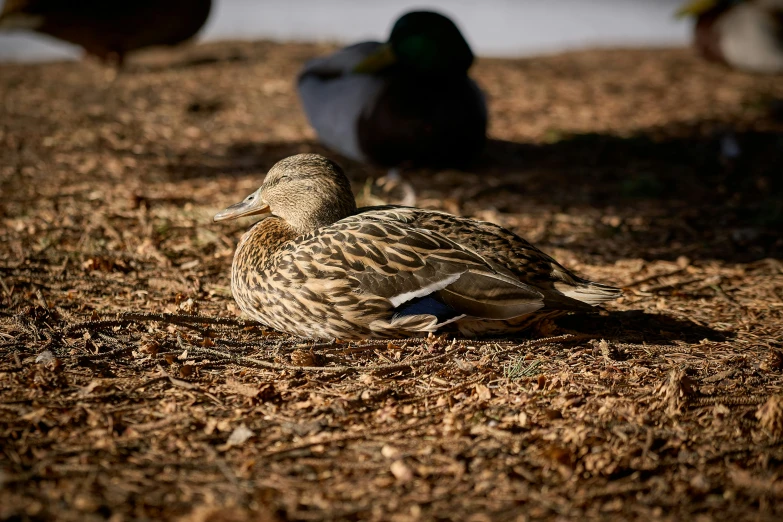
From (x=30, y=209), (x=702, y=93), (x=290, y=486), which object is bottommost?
(x=290, y=486)

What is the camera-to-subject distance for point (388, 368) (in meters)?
2.95

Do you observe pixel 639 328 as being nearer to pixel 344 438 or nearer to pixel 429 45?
pixel 344 438

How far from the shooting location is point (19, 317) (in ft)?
10.7

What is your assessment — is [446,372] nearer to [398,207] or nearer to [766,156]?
[398,207]

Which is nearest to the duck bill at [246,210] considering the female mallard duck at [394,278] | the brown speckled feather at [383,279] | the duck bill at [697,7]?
the female mallard duck at [394,278]

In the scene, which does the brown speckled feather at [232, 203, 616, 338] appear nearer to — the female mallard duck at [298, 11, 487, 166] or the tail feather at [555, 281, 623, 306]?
the tail feather at [555, 281, 623, 306]

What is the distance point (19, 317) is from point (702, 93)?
23.2ft

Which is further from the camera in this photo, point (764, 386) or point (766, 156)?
point (766, 156)

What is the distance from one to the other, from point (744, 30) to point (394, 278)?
283 inches

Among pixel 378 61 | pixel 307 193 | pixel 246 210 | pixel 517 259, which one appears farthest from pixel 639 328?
pixel 378 61

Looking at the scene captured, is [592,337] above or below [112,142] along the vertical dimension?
below

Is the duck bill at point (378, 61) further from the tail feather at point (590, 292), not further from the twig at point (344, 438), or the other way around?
the twig at point (344, 438)

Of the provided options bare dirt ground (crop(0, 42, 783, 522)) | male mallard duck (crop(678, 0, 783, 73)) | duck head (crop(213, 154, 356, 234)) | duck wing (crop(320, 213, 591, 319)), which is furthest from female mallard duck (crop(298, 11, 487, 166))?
male mallard duck (crop(678, 0, 783, 73))

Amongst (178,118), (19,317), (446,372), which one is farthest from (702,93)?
(19,317)
